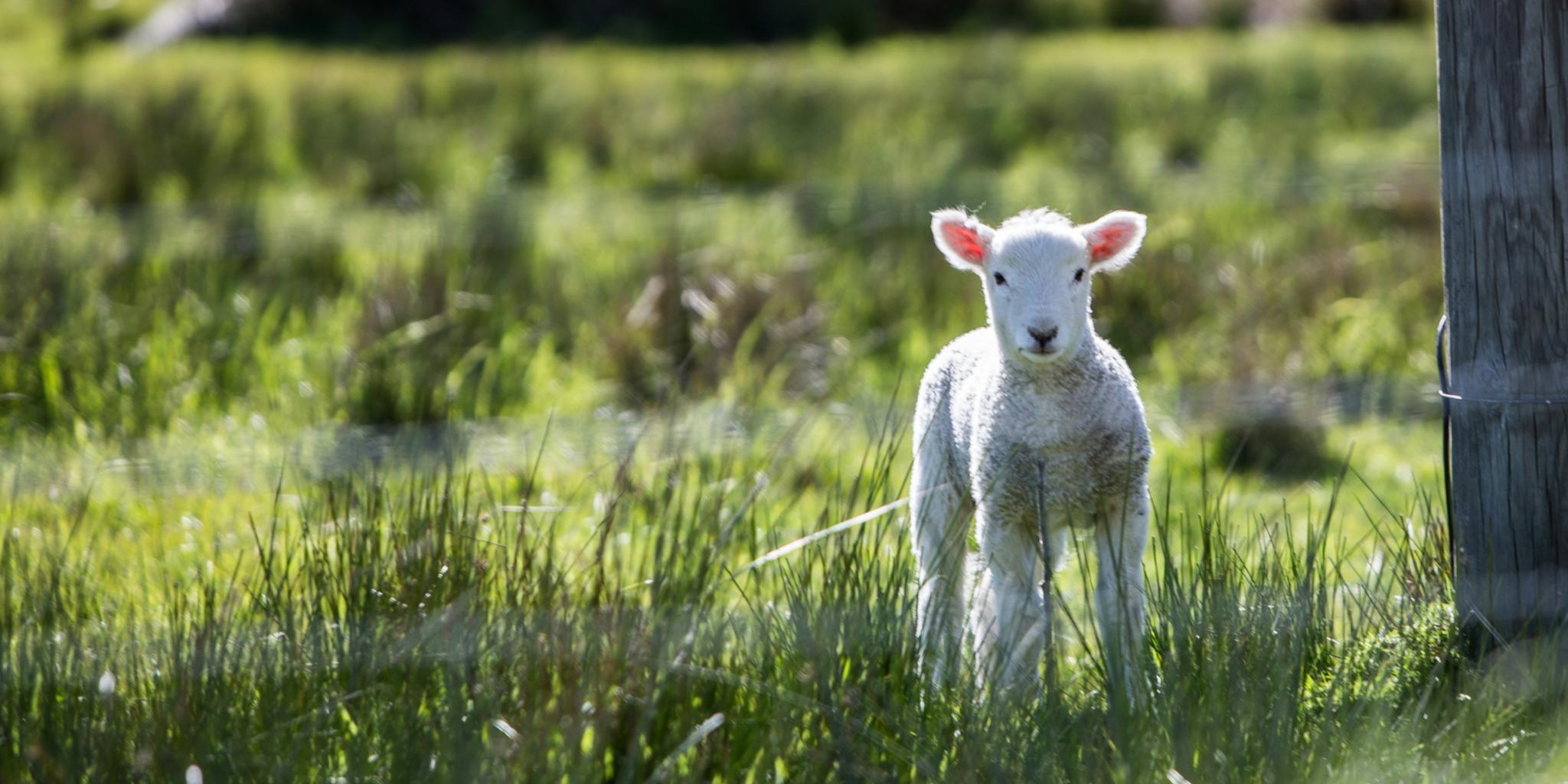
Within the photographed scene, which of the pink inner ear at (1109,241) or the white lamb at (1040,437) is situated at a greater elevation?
the pink inner ear at (1109,241)

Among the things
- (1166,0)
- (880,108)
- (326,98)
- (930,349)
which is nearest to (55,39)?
(326,98)

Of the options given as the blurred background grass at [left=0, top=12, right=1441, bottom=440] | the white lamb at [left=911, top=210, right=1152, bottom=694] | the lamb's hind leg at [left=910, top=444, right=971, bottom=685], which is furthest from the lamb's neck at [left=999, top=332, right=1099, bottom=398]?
the blurred background grass at [left=0, top=12, right=1441, bottom=440]

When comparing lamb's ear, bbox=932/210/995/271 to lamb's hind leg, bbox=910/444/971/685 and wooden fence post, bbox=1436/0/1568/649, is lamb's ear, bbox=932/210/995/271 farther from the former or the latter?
wooden fence post, bbox=1436/0/1568/649

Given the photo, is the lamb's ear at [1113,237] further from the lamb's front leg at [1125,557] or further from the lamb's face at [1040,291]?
the lamb's front leg at [1125,557]

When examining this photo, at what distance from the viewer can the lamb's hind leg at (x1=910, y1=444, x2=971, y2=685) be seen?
8.99 ft

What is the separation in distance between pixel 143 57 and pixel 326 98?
356cm

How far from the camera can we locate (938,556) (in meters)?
2.90

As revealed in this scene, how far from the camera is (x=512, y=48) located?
608 inches

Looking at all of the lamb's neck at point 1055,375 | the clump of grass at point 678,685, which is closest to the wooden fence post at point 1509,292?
the clump of grass at point 678,685

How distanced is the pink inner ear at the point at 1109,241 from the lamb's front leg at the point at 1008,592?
57 cm

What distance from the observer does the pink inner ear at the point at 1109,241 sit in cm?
310

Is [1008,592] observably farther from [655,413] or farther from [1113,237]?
[655,413]

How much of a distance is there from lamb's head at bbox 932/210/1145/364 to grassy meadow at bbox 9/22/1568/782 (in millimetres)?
323

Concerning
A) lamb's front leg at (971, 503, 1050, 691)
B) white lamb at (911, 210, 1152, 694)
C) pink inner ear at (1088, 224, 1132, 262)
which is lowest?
lamb's front leg at (971, 503, 1050, 691)
